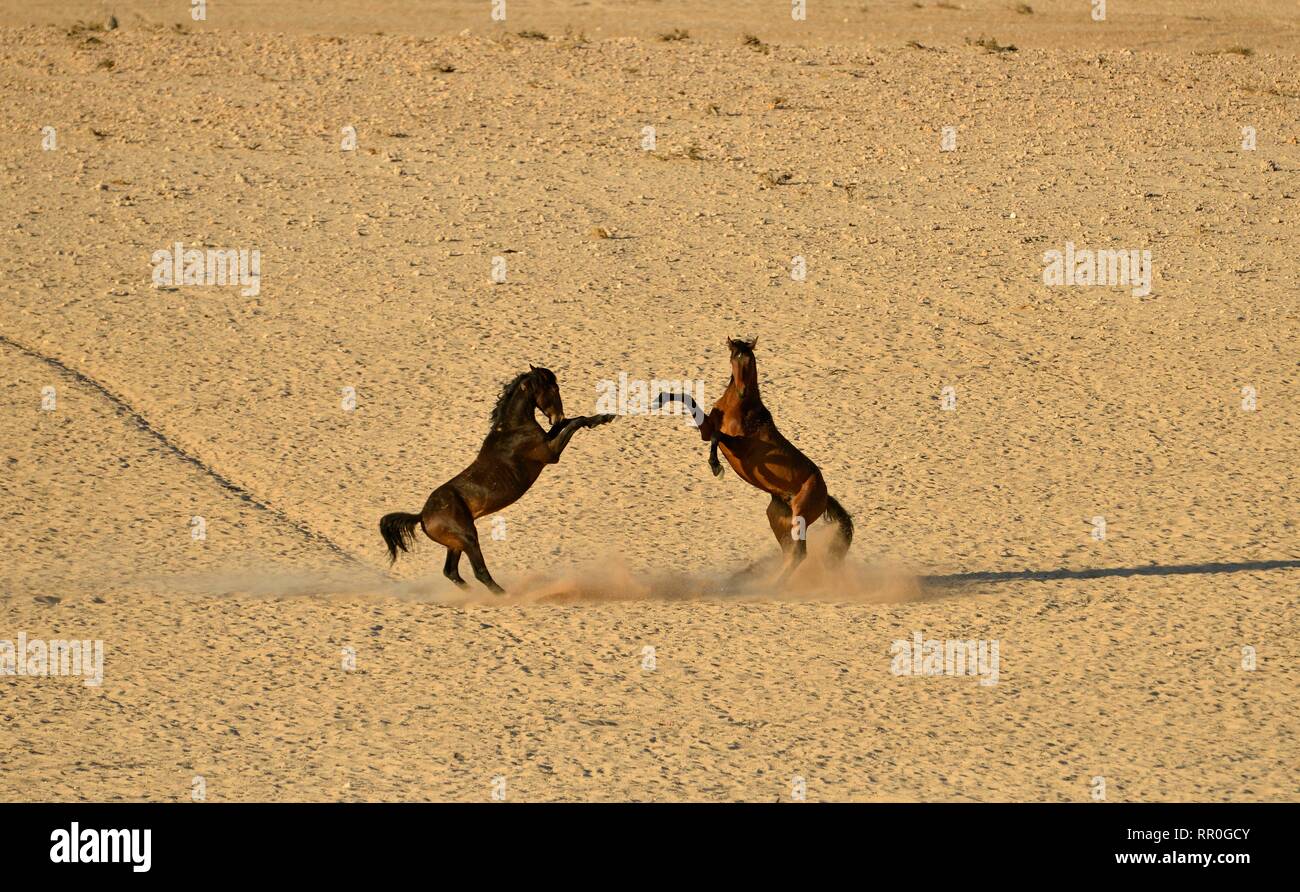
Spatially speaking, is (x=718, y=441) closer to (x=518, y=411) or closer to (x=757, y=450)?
(x=757, y=450)

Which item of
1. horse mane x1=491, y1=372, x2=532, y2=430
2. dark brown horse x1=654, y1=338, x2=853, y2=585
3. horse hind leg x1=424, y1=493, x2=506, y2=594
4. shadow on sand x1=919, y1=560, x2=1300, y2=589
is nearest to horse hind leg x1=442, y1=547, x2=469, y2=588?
horse hind leg x1=424, y1=493, x2=506, y2=594

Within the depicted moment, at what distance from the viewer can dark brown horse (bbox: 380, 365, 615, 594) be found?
9477 millimetres

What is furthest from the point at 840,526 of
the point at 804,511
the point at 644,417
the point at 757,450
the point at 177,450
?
the point at 177,450

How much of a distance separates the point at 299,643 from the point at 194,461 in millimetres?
3190

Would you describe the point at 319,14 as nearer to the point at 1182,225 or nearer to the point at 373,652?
the point at 1182,225

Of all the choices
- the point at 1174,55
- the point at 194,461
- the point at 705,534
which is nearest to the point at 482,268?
the point at 194,461

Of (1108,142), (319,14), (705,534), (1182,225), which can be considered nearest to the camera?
(705,534)

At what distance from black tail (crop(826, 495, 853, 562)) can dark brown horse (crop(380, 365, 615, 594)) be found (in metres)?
1.34

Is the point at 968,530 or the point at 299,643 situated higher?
the point at 968,530

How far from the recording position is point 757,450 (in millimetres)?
9727

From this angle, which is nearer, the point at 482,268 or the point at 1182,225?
the point at 482,268

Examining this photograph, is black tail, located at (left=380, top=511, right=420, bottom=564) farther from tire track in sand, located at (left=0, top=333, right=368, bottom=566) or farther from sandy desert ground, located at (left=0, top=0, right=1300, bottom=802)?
tire track in sand, located at (left=0, top=333, right=368, bottom=566)

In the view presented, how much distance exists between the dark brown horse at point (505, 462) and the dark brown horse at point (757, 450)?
566 mm

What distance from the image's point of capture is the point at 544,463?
9.55 metres
